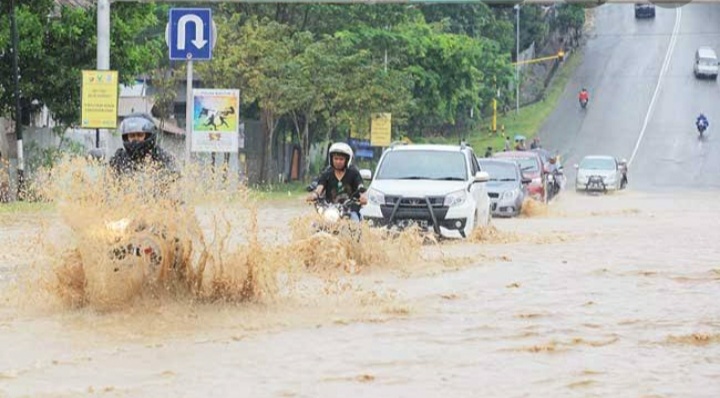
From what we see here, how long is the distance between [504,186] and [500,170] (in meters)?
0.67

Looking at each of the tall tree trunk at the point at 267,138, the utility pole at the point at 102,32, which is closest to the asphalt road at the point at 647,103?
the tall tree trunk at the point at 267,138

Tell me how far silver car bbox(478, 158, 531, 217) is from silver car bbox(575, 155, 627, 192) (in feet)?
56.5

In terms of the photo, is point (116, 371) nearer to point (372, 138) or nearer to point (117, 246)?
point (117, 246)

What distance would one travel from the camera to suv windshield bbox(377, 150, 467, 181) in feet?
72.5

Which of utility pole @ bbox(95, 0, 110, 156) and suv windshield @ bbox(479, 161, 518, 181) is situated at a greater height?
utility pole @ bbox(95, 0, 110, 156)

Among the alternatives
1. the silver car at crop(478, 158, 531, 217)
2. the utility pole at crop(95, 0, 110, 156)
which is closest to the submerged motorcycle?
the utility pole at crop(95, 0, 110, 156)

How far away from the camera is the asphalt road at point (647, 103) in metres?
62.4

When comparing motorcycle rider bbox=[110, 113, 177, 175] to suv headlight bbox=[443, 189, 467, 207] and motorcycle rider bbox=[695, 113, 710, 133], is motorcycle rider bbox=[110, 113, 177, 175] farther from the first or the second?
motorcycle rider bbox=[695, 113, 710, 133]

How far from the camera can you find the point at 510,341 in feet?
36.6

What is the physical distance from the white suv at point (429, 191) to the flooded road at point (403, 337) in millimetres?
2921

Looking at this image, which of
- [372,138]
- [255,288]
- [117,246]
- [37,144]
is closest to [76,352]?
[117,246]

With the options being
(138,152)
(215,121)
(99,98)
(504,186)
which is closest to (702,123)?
(504,186)

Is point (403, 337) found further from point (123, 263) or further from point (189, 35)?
point (189, 35)

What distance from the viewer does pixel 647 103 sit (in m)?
74.4
